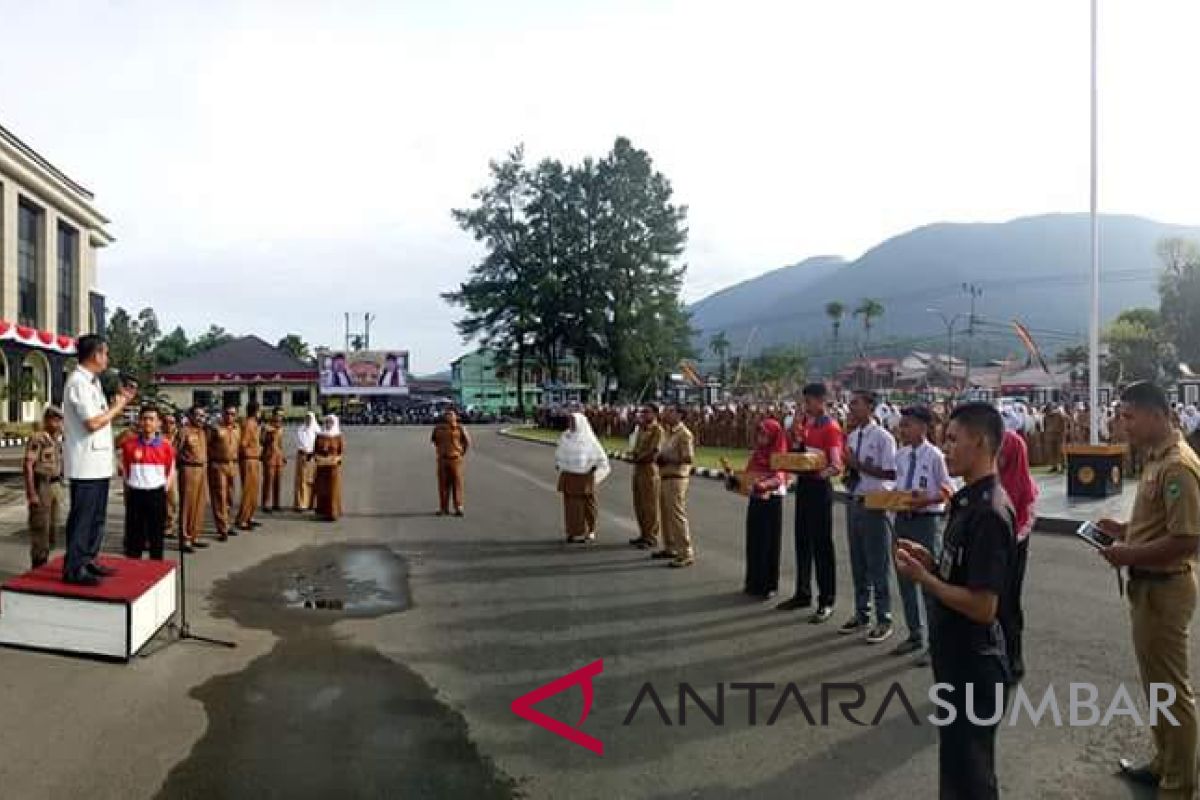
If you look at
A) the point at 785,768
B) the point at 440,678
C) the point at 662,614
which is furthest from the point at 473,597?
the point at 785,768

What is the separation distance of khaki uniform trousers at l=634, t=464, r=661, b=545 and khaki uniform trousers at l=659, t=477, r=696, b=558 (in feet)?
3.82

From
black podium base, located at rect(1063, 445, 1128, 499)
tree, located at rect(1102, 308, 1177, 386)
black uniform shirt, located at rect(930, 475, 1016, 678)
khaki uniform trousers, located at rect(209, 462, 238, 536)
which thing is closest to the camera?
black uniform shirt, located at rect(930, 475, 1016, 678)

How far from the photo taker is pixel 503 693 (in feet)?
19.0

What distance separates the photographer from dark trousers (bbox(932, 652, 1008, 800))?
3.21 metres

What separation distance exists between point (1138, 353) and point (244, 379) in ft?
227

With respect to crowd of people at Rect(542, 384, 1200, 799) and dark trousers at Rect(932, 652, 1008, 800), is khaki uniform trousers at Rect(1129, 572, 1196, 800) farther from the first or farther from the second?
dark trousers at Rect(932, 652, 1008, 800)

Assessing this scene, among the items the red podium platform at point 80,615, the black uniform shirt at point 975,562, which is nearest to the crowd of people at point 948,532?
the black uniform shirt at point 975,562

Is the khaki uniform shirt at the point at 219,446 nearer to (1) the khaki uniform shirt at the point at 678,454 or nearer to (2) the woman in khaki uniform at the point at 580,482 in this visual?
(2) the woman in khaki uniform at the point at 580,482

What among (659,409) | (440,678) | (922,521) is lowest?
(440,678)

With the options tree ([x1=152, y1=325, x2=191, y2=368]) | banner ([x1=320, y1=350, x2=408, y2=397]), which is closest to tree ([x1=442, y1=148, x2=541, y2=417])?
banner ([x1=320, y1=350, x2=408, y2=397])

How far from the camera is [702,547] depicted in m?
11.3

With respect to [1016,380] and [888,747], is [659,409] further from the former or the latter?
[1016,380]

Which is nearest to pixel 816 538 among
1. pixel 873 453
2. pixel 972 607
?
pixel 873 453

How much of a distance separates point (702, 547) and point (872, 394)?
456 centimetres
